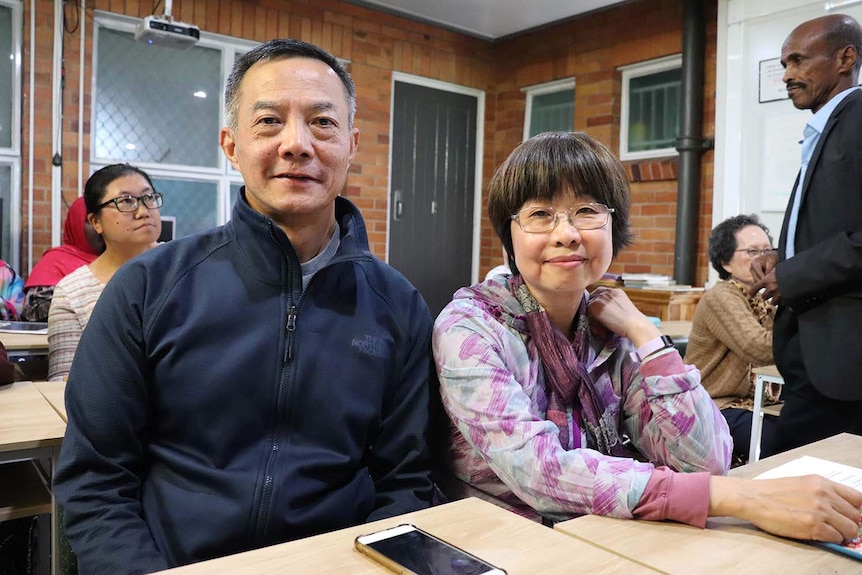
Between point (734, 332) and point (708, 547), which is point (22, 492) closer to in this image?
point (708, 547)

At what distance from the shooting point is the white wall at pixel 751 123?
436cm

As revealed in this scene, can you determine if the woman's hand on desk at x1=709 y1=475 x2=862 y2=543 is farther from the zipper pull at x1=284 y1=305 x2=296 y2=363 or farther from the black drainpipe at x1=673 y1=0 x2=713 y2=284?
the black drainpipe at x1=673 y1=0 x2=713 y2=284

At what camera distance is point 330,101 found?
127 centimetres

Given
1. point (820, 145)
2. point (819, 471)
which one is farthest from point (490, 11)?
point (819, 471)

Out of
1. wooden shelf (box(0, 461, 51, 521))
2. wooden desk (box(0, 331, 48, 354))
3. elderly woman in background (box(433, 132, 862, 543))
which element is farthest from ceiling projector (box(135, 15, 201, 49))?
elderly woman in background (box(433, 132, 862, 543))

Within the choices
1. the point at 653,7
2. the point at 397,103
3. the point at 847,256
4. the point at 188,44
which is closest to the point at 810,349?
the point at 847,256

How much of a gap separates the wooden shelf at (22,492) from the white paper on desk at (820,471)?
1.56 m

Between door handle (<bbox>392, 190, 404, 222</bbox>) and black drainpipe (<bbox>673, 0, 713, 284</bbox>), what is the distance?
7.26ft

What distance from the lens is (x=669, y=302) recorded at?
4379mm

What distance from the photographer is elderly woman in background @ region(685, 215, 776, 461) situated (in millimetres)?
2719

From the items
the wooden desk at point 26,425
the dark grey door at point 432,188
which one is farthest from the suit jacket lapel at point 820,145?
the dark grey door at point 432,188

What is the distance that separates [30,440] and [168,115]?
372 cm

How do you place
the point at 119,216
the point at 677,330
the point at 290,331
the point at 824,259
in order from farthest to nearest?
1. the point at 677,330
2. the point at 119,216
3. the point at 824,259
4. the point at 290,331

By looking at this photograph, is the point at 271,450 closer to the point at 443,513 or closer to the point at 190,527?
the point at 190,527
